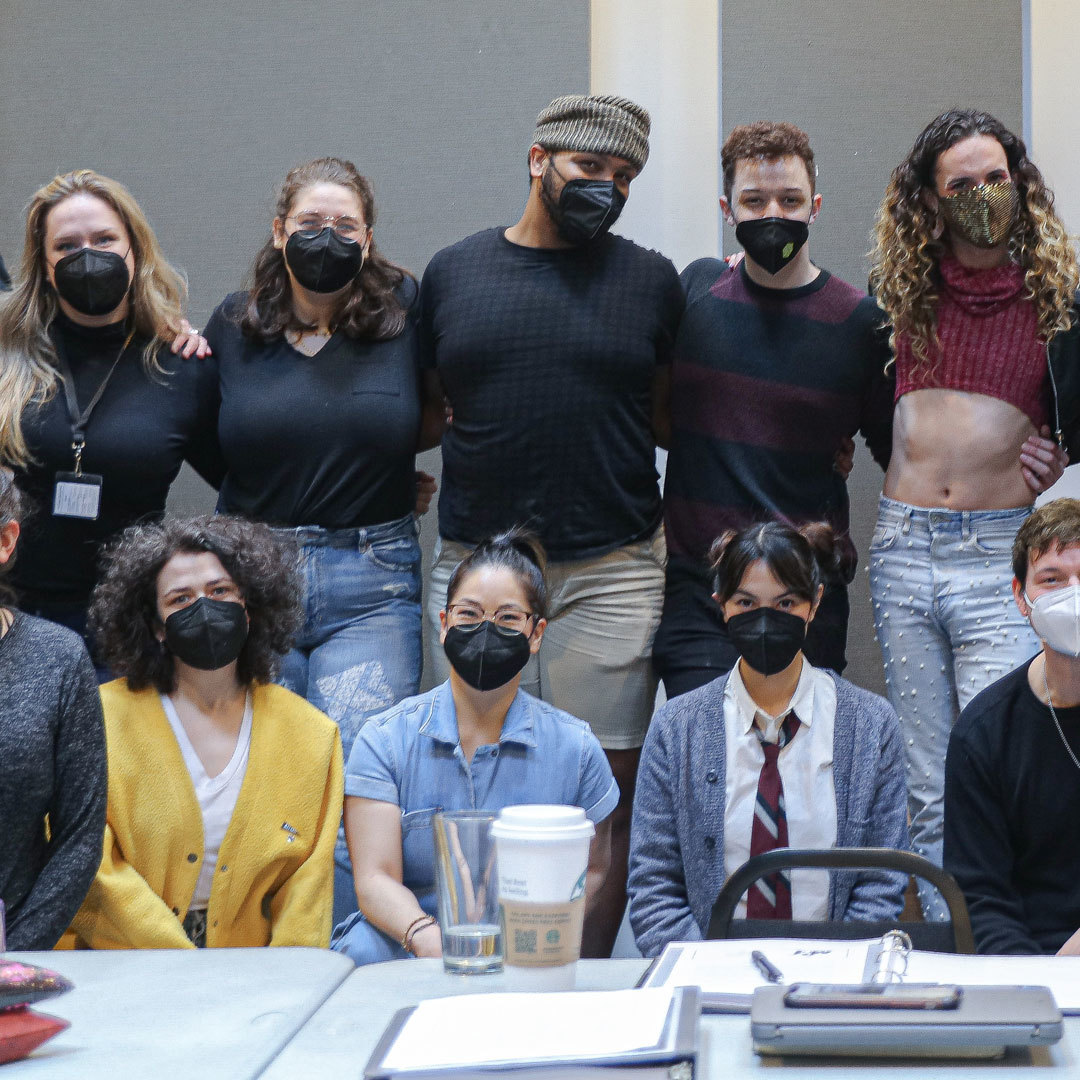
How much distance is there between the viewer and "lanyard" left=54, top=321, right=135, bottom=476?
278 cm

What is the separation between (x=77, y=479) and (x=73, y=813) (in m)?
0.84

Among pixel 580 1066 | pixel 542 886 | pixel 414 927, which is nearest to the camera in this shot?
pixel 580 1066

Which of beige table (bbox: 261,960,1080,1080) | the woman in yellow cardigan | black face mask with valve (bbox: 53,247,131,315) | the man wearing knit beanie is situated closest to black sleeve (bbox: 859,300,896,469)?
the man wearing knit beanie

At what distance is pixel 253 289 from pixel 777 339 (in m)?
1.13

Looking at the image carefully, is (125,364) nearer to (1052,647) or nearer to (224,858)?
(224,858)

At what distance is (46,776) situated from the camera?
2.16 metres

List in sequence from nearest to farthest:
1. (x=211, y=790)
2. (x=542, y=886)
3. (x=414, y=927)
Result: (x=542, y=886) → (x=414, y=927) → (x=211, y=790)

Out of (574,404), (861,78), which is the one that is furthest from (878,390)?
(861,78)

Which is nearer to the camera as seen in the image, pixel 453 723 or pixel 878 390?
pixel 453 723

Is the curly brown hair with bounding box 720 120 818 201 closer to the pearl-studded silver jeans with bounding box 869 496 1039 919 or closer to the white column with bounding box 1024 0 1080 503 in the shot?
the pearl-studded silver jeans with bounding box 869 496 1039 919

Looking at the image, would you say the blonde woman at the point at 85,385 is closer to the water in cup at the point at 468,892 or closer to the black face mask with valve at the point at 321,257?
the black face mask with valve at the point at 321,257

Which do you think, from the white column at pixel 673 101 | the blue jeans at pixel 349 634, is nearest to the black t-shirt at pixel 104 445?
the blue jeans at pixel 349 634

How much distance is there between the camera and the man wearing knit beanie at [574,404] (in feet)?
9.29

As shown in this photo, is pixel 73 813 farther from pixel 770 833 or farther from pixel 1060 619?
pixel 1060 619
